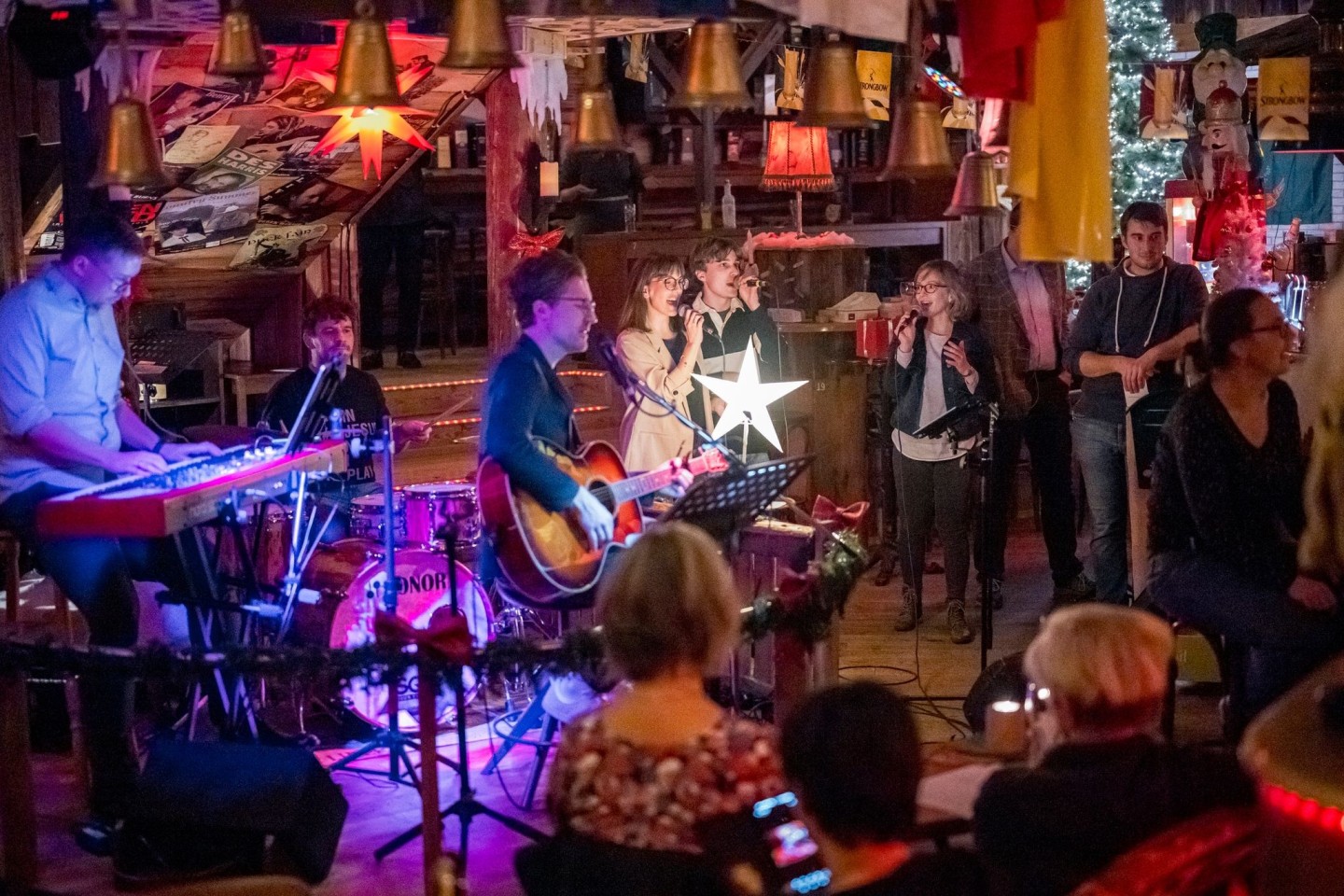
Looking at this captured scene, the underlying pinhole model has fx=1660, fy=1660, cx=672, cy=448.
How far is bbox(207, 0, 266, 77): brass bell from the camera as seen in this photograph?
479cm

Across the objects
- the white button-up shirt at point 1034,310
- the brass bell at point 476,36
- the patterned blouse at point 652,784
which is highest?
the brass bell at point 476,36

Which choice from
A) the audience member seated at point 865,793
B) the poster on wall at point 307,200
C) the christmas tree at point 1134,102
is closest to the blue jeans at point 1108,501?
the audience member seated at point 865,793

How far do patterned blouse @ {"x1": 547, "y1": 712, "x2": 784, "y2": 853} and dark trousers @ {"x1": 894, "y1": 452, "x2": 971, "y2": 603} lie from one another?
4604 millimetres

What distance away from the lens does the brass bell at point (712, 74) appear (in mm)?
4691

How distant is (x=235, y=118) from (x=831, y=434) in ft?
12.6

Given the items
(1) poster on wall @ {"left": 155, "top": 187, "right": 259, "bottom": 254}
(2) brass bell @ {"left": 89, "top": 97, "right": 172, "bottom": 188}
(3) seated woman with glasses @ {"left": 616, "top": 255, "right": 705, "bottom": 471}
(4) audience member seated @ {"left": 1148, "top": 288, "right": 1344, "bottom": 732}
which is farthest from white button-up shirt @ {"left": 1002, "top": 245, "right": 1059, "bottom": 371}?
(1) poster on wall @ {"left": 155, "top": 187, "right": 259, "bottom": 254}

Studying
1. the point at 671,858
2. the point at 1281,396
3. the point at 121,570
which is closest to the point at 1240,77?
the point at 1281,396

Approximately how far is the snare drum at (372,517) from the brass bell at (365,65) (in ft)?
7.89

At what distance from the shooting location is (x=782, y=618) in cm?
521

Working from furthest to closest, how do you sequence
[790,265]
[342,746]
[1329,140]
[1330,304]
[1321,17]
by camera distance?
[790,265] < [1329,140] < [1321,17] < [342,746] < [1330,304]

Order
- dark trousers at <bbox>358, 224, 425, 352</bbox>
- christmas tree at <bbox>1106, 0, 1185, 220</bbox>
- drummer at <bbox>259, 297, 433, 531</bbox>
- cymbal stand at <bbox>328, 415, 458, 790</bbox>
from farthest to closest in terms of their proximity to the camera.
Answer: christmas tree at <bbox>1106, 0, 1185, 220</bbox> → dark trousers at <bbox>358, 224, 425, 352</bbox> → drummer at <bbox>259, 297, 433, 531</bbox> → cymbal stand at <bbox>328, 415, 458, 790</bbox>

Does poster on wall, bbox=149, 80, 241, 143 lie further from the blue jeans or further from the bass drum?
the blue jeans

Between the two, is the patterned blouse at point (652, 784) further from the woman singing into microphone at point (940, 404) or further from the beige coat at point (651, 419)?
the woman singing into microphone at point (940, 404)

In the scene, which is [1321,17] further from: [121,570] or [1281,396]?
[121,570]
